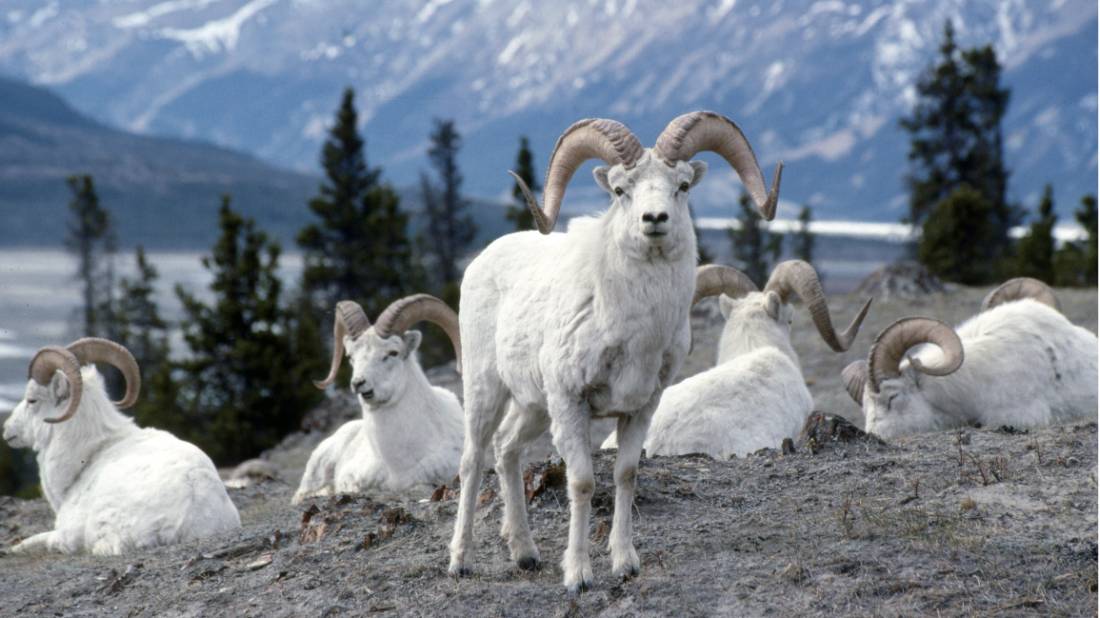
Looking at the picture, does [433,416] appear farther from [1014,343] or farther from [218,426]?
[218,426]

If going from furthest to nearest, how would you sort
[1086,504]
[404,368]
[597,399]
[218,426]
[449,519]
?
[218,426]
[404,368]
[449,519]
[1086,504]
[597,399]

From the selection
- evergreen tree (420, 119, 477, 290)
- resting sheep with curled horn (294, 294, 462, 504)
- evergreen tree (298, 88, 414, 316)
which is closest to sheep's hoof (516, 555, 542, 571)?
resting sheep with curled horn (294, 294, 462, 504)

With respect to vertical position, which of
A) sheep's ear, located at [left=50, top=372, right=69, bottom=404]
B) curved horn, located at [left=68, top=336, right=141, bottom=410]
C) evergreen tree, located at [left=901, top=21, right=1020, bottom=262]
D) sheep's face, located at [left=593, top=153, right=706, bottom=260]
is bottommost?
sheep's ear, located at [left=50, top=372, right=69, bottom=404]

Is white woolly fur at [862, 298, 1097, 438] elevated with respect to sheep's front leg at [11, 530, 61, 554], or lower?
elevated

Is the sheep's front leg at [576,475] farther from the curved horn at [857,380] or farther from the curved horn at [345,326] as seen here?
the curved horn at [857,380]

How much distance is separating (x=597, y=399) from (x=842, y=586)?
5.05ft

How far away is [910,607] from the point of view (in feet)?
22.5

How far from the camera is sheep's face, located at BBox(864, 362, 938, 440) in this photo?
13.3 metres

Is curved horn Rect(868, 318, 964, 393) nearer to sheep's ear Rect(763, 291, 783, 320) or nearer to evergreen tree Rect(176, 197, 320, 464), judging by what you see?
sheep's ear Rect(763, 291, 783, 320)

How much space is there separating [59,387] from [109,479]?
4.78 feet

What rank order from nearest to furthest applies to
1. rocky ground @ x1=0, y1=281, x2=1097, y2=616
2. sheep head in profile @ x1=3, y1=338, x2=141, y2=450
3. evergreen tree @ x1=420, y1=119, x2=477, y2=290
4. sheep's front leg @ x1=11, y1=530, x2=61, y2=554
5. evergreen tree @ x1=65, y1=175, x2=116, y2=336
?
rocky ground @ x1=0, y1=281, x2=1097, y2=616 < sheep's front leg @ x1=11, y1=530, x2=61, y2=554 < sheep head in profile @ x1=3, y1=338, x2=141, y2=450 < evergreen tree @ x1=420, y1=119, x2=477, y2=290 < evergreen tree @ x1=65, y1=175, x2=116, y2=336

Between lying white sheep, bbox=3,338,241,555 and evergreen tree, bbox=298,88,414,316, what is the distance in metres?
33.2

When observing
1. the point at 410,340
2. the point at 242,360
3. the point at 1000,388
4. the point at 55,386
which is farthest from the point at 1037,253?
the point at 55,386

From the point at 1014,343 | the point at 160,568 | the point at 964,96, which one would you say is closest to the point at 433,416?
the point at 160,568
